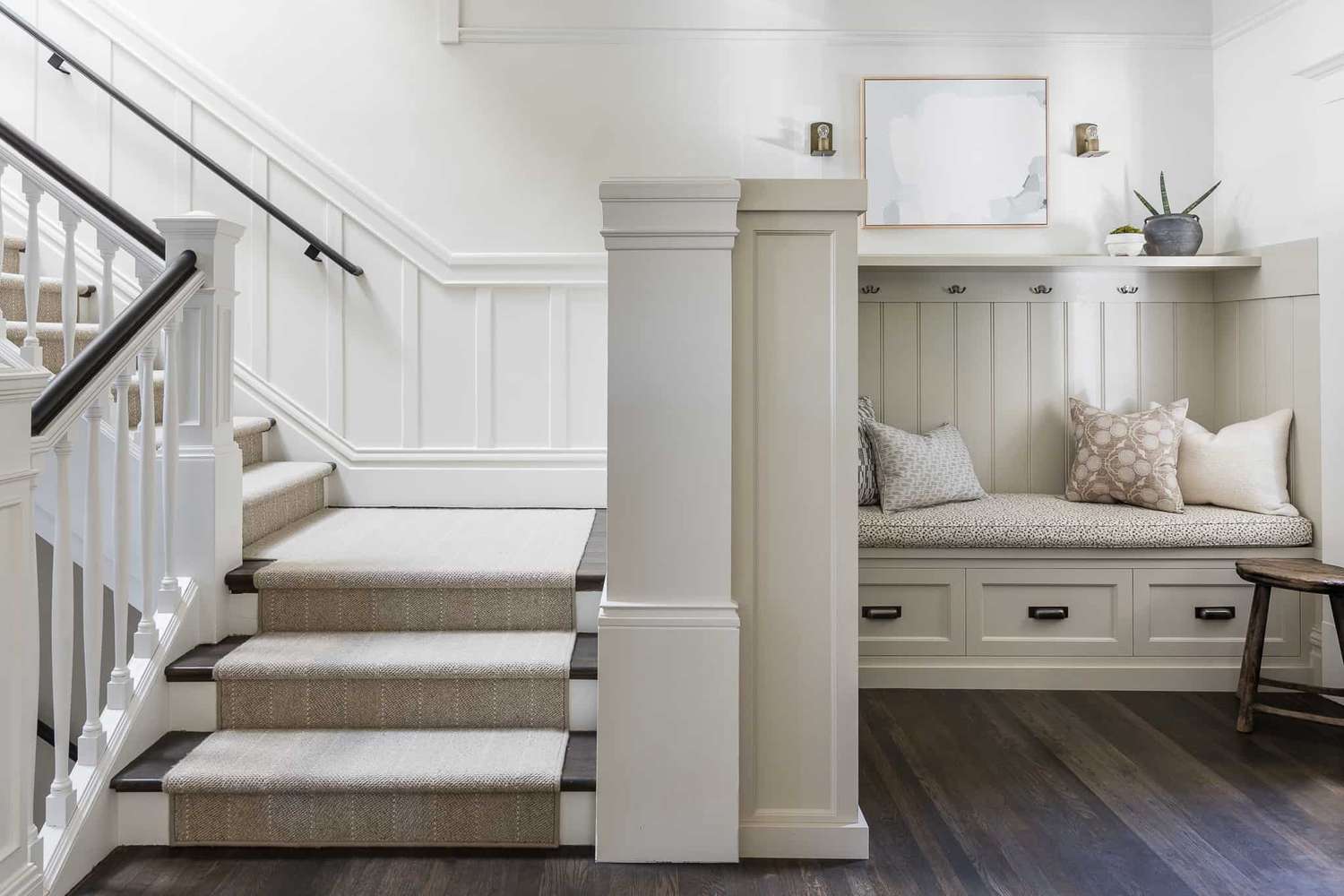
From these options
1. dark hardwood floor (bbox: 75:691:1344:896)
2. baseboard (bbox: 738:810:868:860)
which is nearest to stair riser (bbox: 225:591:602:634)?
dark hardwood floor (bbox: 75:691:1344:896)

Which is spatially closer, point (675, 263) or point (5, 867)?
point (5, 867)

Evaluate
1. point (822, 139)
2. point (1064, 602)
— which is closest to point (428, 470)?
point (822, 139)

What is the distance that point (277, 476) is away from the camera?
3.28 metres

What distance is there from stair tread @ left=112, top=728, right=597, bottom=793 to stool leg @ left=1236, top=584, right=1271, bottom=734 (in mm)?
1866

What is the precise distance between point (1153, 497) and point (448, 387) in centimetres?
252

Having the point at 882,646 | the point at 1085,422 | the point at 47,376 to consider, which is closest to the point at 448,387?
the point at 882,646

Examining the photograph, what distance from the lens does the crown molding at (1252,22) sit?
3307 mm

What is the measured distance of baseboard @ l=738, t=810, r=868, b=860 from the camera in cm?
199

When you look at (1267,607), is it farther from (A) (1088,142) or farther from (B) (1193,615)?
(A) (1088,142)

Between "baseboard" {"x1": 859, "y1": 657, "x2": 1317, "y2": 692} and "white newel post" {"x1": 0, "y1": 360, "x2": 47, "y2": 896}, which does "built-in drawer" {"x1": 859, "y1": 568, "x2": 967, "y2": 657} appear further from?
"white newel post" {"x1": 0, "y1": 360, "x2": 47, "y2": 896}

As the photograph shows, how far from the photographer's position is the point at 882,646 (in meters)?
3.24

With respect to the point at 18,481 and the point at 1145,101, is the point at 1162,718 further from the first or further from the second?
the point at 18,481

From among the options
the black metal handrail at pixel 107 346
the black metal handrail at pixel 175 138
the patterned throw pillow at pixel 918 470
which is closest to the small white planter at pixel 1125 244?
the patterned throw pillow at pixel 918 470

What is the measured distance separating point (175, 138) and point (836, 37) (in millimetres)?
2433
